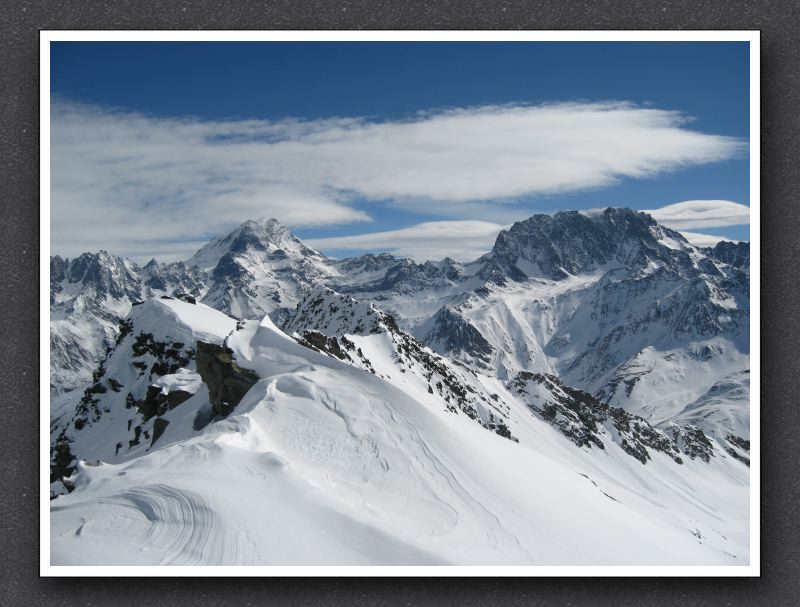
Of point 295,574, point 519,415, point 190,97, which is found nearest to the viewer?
point 295,574

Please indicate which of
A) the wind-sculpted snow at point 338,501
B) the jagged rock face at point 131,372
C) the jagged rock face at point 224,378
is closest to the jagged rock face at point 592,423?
the jagged rock face at point 131,372

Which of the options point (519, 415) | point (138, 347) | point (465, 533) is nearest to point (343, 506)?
point (465, 533)

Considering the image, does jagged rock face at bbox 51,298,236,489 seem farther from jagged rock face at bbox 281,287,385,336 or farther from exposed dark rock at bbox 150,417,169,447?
jagged rock face at bbox 281,287,385,336

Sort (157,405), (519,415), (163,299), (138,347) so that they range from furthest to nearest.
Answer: (519,415) → (163,299) → (138,347) → (157,405)

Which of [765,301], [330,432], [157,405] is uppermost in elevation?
[765,301]

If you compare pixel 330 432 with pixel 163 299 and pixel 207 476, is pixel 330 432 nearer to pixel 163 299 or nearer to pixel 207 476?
pixel 207 476

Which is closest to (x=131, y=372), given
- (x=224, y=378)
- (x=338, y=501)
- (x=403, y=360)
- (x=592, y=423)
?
(x=403, y=360)

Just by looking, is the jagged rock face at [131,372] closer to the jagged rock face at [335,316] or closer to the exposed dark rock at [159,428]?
the exposed dark rock at [159,428]
